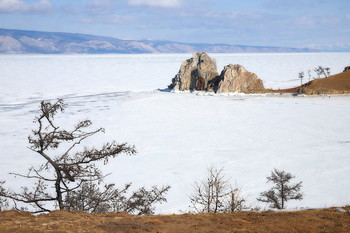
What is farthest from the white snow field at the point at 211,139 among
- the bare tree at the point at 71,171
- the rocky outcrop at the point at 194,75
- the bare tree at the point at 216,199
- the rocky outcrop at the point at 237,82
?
the rocky outcrop at the point at 194,75

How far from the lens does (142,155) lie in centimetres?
2364

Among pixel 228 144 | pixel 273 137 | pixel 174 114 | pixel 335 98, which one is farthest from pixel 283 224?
pixel 335 98

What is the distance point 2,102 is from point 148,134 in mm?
25428

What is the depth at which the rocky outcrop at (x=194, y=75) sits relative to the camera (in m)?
59.6

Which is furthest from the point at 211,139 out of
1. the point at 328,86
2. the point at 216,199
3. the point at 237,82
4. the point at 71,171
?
the point at 328,86

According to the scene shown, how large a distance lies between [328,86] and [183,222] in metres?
51.0

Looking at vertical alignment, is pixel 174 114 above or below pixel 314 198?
above

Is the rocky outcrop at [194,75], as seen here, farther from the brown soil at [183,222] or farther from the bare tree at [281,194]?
the brown soil at [183,222]

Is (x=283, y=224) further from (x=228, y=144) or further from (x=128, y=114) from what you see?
(x=128, y=114)

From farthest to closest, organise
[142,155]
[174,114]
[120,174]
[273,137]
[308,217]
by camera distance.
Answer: [174,114] → [273,137] → [142,155] → [120,174] → [308,217]

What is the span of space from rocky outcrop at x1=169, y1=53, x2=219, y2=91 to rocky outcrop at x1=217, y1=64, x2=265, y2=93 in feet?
10.6

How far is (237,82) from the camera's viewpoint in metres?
57.2

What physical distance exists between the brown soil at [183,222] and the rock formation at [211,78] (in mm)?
47626

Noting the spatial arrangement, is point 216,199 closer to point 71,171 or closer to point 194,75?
point 71,171
